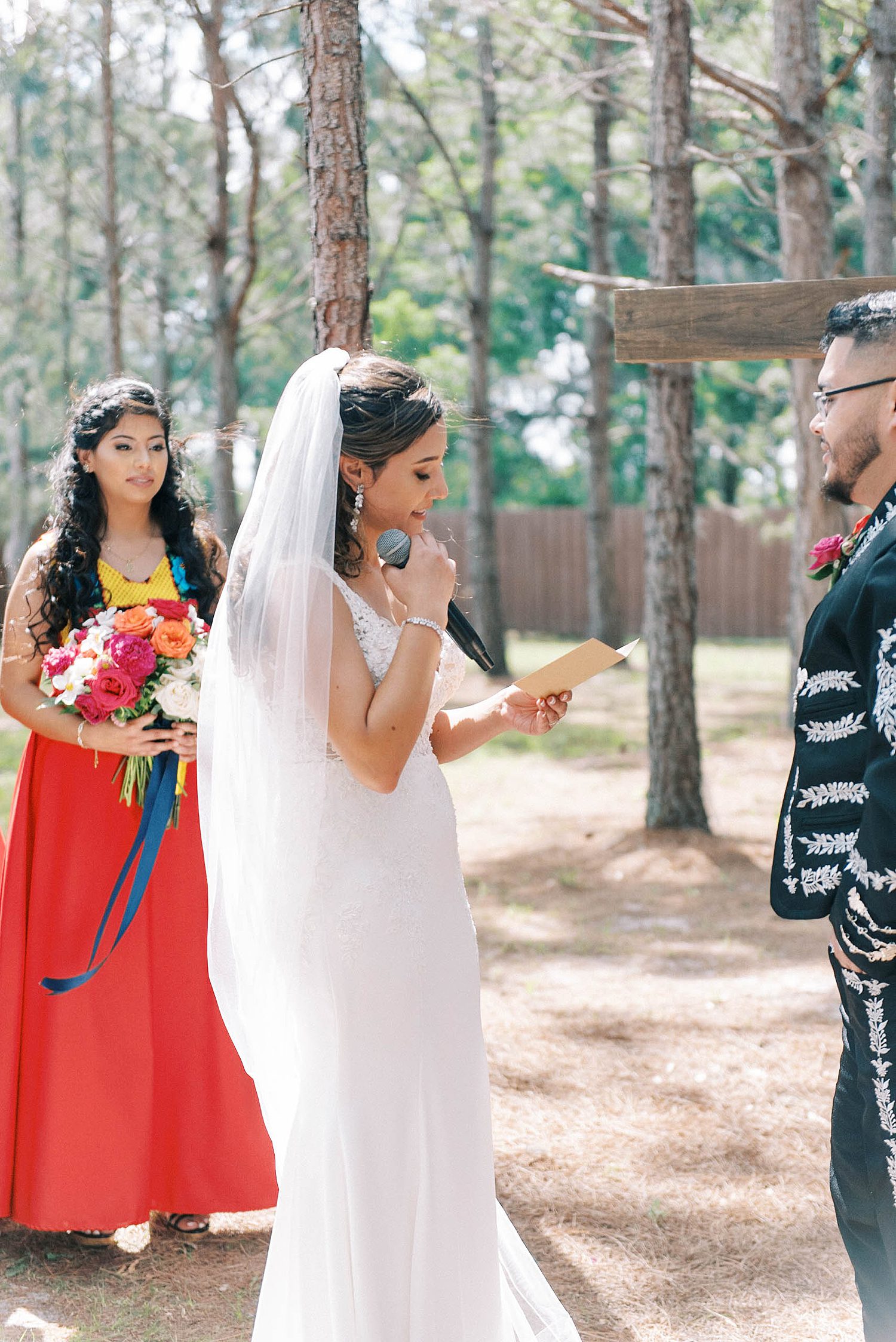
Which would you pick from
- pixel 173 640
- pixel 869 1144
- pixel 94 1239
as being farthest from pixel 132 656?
pixel 869 1144

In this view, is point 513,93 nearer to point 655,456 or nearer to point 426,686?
point 655,456

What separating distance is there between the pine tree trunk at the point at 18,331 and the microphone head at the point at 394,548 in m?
14.6

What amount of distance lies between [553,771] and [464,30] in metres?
8.67

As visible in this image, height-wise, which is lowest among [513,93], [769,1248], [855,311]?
[769,1248]

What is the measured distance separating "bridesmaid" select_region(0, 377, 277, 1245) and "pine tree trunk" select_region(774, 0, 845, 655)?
5.76 m

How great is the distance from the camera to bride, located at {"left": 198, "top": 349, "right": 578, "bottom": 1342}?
248 cm

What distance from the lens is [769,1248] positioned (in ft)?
11.9

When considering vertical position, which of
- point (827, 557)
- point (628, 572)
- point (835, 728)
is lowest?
point (835, 728)

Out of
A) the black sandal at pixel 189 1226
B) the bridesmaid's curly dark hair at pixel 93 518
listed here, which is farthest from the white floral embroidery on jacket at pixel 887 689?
the black sandal at pixel 189 1226

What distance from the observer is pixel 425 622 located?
2.46 meters

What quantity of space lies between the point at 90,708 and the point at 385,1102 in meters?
1.43

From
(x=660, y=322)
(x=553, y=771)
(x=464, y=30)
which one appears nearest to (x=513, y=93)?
(x=464, y=30)

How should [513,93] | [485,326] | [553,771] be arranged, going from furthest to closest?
[485,326], [513,93], [553,771]

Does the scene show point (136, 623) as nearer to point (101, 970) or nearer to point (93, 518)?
point (93, 518)
